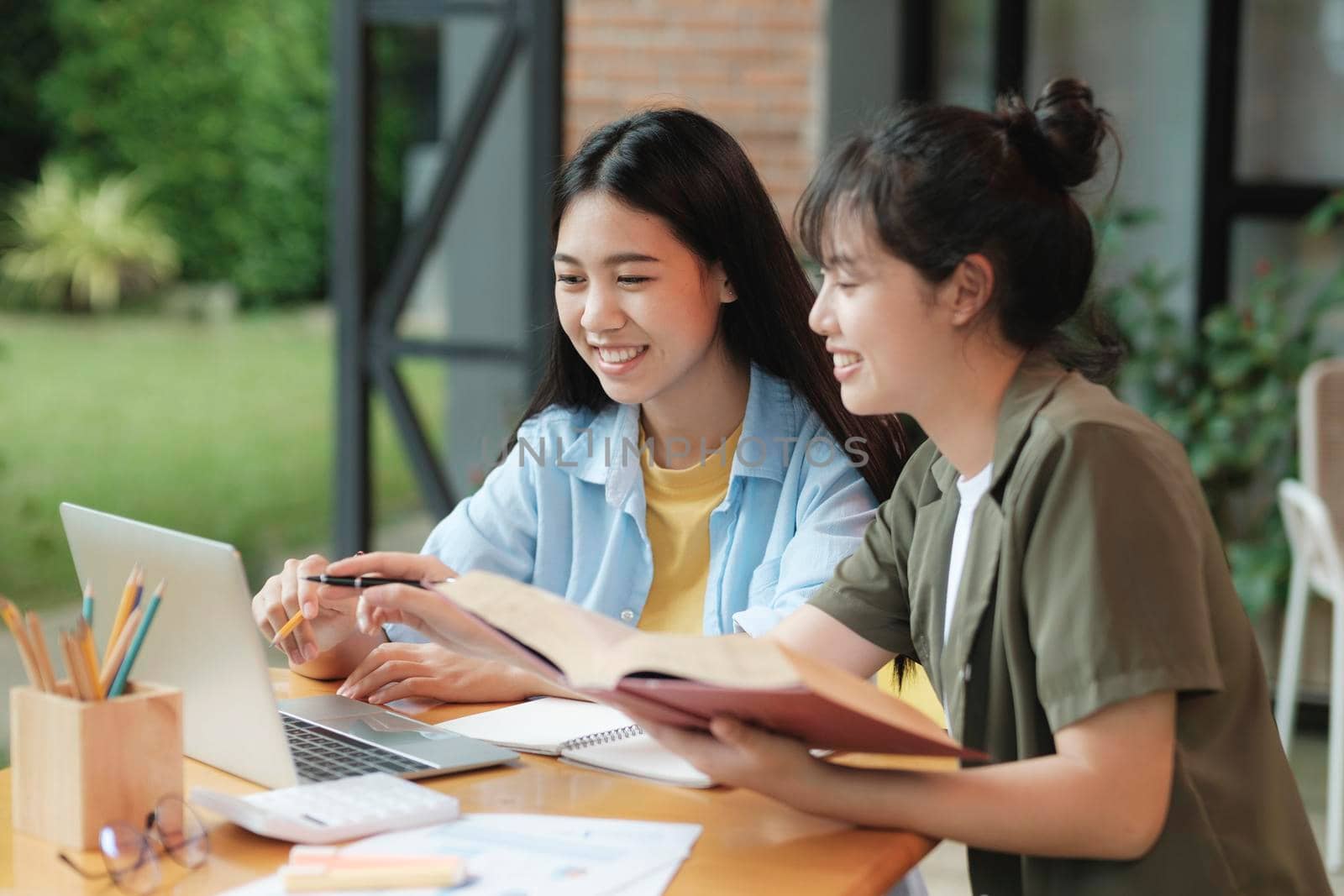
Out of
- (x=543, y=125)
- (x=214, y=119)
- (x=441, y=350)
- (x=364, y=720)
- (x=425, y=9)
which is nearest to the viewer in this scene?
(x=364, y=720)

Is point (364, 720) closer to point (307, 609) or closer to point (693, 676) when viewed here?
point (307, 609)

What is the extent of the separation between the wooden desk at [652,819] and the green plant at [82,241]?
8694mm

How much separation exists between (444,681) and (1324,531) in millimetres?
2010

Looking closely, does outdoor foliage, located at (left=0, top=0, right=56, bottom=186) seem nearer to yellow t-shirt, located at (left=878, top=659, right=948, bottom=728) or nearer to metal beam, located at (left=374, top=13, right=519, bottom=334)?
metal beam, located at (left=374, top=13, right=519, bottom=334)

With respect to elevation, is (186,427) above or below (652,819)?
below

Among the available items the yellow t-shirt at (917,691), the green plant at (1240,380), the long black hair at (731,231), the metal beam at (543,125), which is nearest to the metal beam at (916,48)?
the green plant at (1240,380)

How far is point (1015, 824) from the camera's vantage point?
1090mm

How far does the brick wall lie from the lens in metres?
4.33

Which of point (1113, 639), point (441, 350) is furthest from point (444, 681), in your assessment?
point (441, 350)

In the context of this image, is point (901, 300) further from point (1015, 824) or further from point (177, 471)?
point (177, 471)

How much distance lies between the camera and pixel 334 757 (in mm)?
1304

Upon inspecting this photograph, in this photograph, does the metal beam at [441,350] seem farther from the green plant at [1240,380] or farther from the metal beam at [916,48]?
the green plant at [1240,380]

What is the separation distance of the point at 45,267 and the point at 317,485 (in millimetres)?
2289

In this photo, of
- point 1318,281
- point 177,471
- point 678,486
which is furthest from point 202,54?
point 678,486
